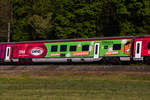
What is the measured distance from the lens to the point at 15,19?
58.2 m

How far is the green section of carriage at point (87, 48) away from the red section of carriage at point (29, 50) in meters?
→ 1.00

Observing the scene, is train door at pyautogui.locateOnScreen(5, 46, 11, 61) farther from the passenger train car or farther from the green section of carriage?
the green section of carriage

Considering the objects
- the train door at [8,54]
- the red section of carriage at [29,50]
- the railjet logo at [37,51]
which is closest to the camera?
the red section of carriage at [29,50]

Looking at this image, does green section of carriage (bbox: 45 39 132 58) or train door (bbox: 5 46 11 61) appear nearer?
green section of carriage (bbox: 45 39 132 58)

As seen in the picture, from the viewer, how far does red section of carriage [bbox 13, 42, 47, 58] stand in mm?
37263

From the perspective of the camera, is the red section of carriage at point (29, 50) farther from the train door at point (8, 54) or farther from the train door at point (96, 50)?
the train door at point (96, 50)

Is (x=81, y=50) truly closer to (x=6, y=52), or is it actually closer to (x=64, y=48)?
(x=64, y=48)

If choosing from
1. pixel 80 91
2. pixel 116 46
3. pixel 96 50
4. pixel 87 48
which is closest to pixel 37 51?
pixel 87 48

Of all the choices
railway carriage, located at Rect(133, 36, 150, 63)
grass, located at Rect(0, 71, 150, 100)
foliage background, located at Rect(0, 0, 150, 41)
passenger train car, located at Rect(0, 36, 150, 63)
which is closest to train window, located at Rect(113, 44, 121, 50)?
passenger train car, located at Rect(0, 36, 150, 63)

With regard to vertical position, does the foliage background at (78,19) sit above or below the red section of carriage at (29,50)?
above

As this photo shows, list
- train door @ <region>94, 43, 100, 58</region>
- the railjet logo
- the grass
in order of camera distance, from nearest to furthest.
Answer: the grass < train door @ <region>94, 43, 100, 58</region> < the railjet logo

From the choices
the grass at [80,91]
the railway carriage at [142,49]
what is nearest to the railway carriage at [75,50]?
the railway carriage at [142,49]

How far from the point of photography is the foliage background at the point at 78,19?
138ft

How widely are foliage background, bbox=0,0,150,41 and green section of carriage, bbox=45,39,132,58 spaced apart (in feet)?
34.3
